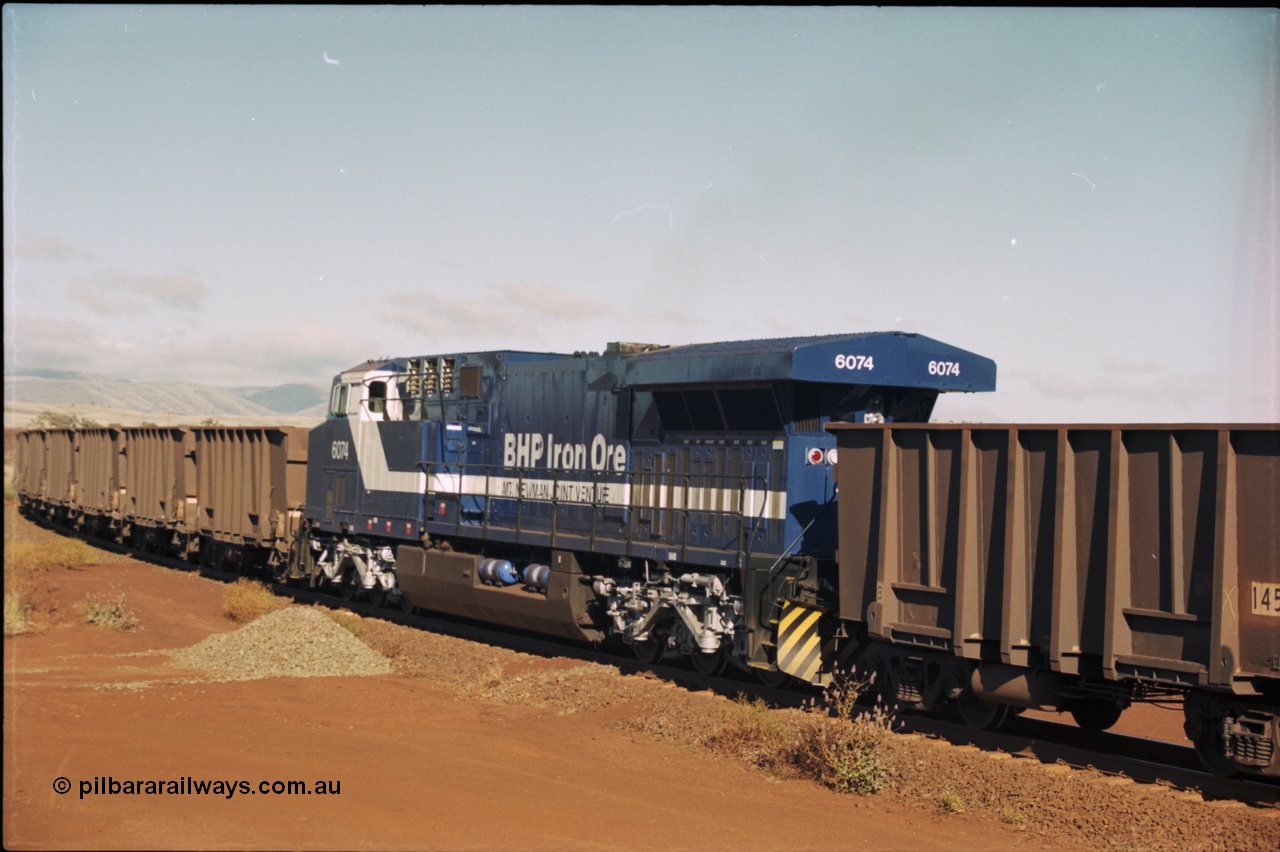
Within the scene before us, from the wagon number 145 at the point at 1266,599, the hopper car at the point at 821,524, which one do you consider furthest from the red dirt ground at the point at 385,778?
the wagon number 145 at the point at 1266,599

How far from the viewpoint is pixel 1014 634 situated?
10.7m

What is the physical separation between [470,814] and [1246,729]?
6409 mm

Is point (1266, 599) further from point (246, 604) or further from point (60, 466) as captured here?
point (60, 466)

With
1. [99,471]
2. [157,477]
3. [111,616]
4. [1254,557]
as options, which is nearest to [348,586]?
[111,616]

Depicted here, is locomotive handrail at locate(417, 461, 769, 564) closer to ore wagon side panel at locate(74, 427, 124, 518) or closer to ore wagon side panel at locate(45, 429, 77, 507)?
ore wagon side panel at locate(74, 427, 124, 518)

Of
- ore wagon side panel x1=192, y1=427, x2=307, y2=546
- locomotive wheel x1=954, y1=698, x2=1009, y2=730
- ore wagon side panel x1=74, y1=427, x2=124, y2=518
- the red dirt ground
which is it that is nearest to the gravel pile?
the red dirt ground

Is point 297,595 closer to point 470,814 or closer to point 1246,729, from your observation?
point 470,814

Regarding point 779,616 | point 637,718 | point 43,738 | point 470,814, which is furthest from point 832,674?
point 43,738

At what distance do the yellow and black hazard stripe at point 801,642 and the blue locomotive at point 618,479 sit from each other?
0.38 feet

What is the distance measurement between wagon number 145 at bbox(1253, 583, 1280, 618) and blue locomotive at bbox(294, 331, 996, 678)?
4998 mm

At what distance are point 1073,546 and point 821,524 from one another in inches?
157

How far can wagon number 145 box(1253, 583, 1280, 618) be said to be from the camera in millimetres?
9234

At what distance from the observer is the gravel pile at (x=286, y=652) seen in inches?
611

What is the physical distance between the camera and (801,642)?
535 inches
